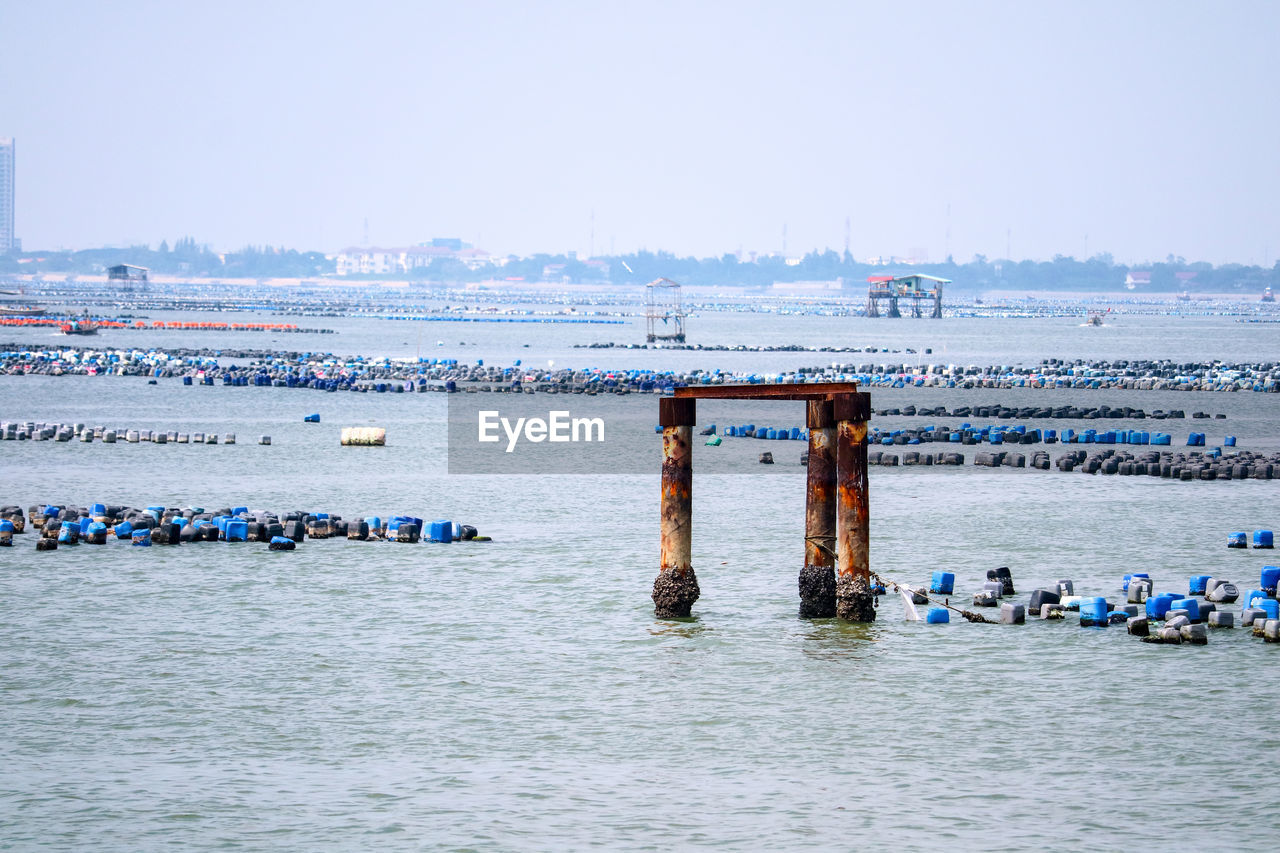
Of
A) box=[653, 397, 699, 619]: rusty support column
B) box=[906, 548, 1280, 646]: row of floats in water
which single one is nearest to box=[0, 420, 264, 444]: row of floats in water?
box=[653, 397, 699, 619]: rusty support column

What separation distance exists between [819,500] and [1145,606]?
5.21m

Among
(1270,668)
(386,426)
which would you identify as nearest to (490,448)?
(386,426)

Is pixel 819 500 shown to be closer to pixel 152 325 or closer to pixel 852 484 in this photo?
pixel 852 484

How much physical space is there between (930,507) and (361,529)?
13.4 m

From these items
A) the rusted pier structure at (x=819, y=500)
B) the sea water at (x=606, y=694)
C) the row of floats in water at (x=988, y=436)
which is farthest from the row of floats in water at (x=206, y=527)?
the row of floats in water at (x=988, y=436)

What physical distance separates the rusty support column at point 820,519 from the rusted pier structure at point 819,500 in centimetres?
1

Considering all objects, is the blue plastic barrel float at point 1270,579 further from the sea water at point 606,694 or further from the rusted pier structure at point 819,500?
the rusted pier structure at point 819,500

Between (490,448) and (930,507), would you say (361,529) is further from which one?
(490,448)

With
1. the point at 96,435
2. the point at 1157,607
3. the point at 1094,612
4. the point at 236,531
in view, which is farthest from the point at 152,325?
the point at 1157,607

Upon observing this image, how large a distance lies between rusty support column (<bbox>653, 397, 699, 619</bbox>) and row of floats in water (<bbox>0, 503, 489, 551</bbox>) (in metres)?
8.92
